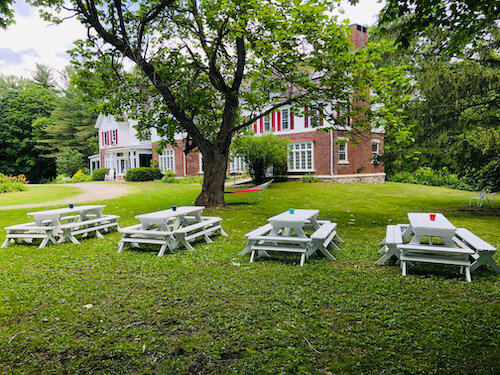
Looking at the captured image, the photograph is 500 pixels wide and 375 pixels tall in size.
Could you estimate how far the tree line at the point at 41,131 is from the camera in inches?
1626

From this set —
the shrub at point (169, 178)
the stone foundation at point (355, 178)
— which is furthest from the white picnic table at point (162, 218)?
the shrub at point (169, 178)

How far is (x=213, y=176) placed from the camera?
12.0 metres

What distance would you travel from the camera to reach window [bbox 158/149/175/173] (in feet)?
103

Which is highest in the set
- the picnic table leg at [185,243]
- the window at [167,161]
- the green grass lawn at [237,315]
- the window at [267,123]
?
the window at [267,123]

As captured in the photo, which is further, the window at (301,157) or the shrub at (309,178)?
the window at (301,157)

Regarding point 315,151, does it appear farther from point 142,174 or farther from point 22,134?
point 22,134

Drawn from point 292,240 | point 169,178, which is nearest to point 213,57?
point 292,240

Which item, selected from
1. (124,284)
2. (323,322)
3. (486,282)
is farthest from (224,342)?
(486,282)

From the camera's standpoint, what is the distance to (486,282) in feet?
15.7

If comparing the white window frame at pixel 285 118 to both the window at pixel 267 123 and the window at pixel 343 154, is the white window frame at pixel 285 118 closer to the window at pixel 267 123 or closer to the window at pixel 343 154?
the window at pixel 267 123

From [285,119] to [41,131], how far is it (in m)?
32.5

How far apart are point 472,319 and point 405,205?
11647 millimetres

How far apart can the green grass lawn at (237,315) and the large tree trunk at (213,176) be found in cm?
547

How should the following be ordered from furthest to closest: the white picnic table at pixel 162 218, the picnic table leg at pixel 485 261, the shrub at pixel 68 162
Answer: the shrub at pixel 68 162
the white picnic table at pixel 162 218
the picnic table leg at pixel 485 261
